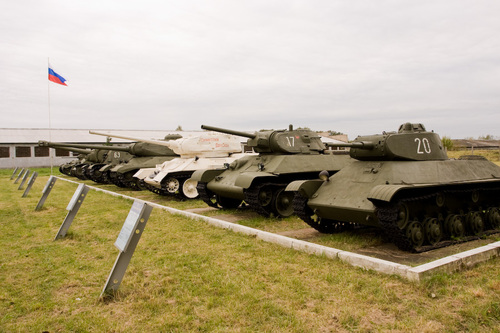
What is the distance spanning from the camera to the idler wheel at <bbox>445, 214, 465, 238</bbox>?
7938mm

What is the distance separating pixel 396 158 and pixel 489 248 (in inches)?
95.7

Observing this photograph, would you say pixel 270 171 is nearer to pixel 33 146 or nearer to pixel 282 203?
pixel 282 203

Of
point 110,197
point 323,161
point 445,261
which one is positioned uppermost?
point 323,161

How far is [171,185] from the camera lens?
1569 cm

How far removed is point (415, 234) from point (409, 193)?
69cm

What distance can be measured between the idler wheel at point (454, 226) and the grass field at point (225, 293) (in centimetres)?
153

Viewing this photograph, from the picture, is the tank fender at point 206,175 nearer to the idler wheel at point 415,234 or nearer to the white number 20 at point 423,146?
the white number 20 at point 423,146

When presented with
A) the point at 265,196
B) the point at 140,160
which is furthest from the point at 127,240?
the point at 140,160

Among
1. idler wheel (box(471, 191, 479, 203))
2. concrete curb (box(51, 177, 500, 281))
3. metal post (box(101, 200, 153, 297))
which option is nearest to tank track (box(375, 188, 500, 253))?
concrete curb (box(51, 177, 500, 281))

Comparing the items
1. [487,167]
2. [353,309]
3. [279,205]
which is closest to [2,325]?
[353,309]

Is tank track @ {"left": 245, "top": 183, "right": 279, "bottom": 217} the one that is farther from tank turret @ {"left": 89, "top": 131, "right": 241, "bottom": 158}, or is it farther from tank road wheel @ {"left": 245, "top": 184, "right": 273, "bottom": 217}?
tank turret @ {"left": 89, "top": 131, "right": 241, "bottom": 158}

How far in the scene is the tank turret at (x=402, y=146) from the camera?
8312mm

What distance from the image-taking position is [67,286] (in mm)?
5695

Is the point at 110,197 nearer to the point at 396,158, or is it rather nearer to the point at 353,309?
the point at 396,158
